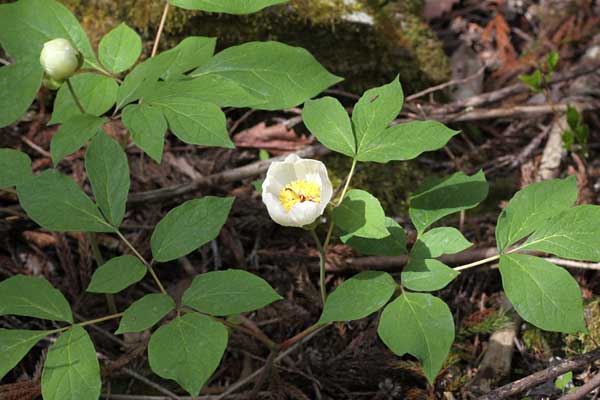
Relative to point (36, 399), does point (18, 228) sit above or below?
above

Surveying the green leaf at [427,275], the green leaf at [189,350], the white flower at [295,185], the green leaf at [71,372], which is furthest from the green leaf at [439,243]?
the green leaf at [71,372]

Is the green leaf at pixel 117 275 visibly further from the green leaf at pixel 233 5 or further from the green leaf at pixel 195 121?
the green leaf at pixel 233 5

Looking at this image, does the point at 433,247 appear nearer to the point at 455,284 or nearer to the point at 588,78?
the point at 455,284

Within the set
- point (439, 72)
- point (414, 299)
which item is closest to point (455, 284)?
point (414, 299)

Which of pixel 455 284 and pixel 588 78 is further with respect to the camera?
pixel 588 78

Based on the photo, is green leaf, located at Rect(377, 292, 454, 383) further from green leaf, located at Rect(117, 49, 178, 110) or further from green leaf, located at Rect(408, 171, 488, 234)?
green leaf, located at Rect(117, 49, 178, 110)

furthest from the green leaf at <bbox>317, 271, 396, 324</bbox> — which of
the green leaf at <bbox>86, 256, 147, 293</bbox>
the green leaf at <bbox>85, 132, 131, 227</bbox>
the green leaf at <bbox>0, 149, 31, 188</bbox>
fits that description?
the green leaf at <bbox>0, 149, 31, 188</bbox>

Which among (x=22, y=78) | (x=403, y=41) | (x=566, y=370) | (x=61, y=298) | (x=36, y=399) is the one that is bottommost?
(x=36, y=399)
